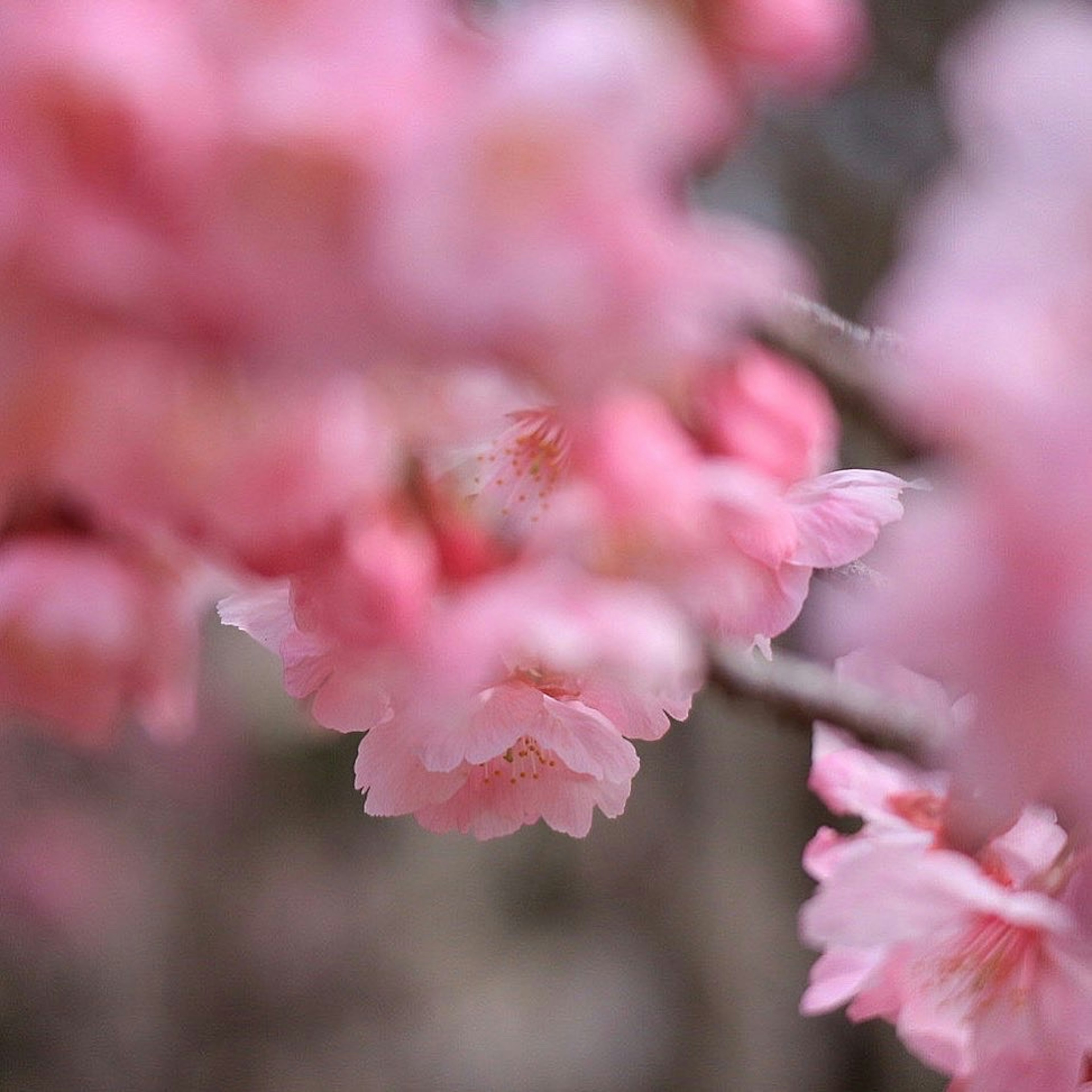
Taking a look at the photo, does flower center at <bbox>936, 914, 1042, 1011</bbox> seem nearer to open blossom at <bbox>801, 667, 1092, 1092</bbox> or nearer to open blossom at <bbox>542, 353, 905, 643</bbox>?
open blossom at <bbox>801, 667, 1092, 1092</bbox>

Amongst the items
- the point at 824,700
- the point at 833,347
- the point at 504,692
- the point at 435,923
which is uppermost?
the point at 833,347

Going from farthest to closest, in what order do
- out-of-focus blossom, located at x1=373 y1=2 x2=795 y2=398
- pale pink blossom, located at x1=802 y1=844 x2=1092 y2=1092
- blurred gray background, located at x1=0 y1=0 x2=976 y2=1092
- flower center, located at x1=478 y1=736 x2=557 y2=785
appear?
blurred gray background, located at x1=0 y1=0 x2=976 y2=1092, flower center, located at x1=478 y1=736 x2=557 y2=785, pale pink blossom, located at x1=802 y1=844 x2=1092 y2=1092, out-of-focus blossom, located at x1=373 y1=2 x2=795 y2=398

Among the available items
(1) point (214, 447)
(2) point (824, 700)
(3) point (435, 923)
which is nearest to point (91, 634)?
(1) point (214, 447)

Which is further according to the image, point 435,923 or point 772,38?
point 435,923

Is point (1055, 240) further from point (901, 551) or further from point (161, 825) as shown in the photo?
point (161, 825)

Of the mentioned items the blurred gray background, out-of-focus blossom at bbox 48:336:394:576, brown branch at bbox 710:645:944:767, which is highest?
out-of-focus blossom at bbox 48:336:394:576

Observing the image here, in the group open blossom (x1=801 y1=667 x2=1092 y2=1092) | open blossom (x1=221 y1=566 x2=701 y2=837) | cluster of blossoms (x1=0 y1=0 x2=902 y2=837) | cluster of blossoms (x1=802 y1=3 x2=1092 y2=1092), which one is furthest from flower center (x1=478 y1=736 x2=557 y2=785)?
cluster of blossoms (x1=802 y1=3 x2=1092 y2=1092)

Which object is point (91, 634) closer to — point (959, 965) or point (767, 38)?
point (767, 38)
